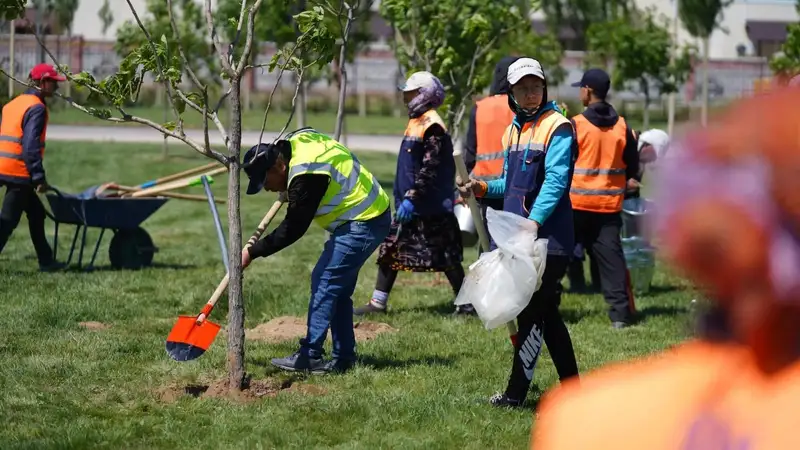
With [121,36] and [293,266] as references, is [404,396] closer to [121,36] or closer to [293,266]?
[293,266]

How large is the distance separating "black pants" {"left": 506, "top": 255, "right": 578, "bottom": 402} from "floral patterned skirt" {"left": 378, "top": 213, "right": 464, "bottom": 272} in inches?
115

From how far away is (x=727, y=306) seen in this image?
1446 mm

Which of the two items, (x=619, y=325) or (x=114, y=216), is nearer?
(x=619, y=325)

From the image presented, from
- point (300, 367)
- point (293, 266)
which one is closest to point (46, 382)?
point (300, 367)

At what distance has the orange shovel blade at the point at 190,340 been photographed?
22.4 ft

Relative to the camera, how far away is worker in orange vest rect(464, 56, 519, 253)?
8898mm

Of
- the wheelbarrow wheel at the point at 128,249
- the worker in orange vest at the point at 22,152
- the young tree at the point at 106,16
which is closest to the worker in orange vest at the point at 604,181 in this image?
the wheelbarrow wheel at the point at 128,249

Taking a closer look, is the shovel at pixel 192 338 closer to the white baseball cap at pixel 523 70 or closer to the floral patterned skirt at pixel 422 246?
the white baseball cap at pixel 523 70

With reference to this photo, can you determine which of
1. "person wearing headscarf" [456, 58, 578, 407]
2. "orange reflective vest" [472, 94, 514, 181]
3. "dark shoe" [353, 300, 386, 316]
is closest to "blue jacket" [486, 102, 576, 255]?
"person wearing headscarf" [456, 58, 578, 407]

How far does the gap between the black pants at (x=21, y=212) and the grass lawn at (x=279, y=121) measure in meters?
23.8

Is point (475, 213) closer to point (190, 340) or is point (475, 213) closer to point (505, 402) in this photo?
point (505, 402)

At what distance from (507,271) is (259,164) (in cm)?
159

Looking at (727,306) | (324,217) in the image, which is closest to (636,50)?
(324,217)

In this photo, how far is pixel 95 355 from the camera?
24.2 ft
